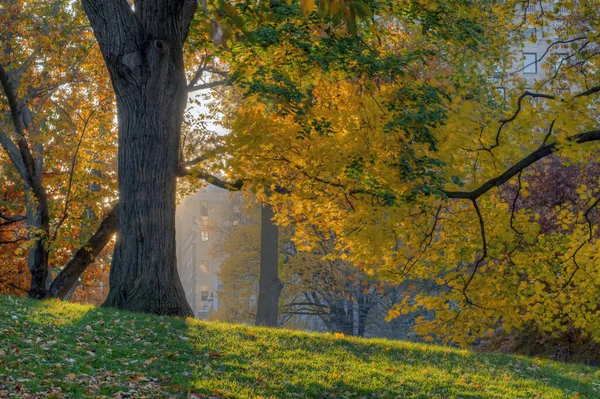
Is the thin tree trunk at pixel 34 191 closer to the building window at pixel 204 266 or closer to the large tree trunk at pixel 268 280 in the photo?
the large tree trunk at pixel 268 280

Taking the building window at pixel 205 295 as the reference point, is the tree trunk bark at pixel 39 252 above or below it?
below

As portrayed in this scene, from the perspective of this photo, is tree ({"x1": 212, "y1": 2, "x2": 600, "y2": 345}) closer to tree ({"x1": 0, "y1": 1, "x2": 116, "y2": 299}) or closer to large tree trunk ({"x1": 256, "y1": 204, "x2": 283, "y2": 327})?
tree ({"x1": 0, "y1": 1, "x2": 116, "y2": 299})

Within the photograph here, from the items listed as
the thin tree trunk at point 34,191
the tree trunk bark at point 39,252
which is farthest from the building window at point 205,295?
the tree trunk bark at point 39,252

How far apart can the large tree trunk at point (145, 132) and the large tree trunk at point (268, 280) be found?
38.2ft

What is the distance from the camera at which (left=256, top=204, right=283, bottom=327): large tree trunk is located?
2477cm

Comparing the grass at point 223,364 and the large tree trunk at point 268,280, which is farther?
the large tree trunk at point 268,280

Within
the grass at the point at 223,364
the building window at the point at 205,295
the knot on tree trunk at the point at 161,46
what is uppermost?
the knot on tree trunk at the point at 161,46

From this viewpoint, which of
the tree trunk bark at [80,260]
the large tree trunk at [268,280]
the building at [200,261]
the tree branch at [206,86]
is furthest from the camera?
the building at [200,261]

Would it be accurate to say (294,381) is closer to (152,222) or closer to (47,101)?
(152,222)

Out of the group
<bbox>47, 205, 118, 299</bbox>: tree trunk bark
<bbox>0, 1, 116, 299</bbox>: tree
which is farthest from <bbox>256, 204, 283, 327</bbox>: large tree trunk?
<bbox>47, 205, 118, 299</bbox>: tree trunk bark

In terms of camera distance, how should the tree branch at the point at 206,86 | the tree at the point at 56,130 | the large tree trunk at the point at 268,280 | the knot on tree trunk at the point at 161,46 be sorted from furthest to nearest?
the large tree trunk at the point at 268,280 → the tree branch at the point at 206,86 → the tree at the point at 56,130 → the knot on tree trunk at the point at 161,46

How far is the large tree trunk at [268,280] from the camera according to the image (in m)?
24.8

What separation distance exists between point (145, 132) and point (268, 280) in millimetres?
12906

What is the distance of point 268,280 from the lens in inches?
985
